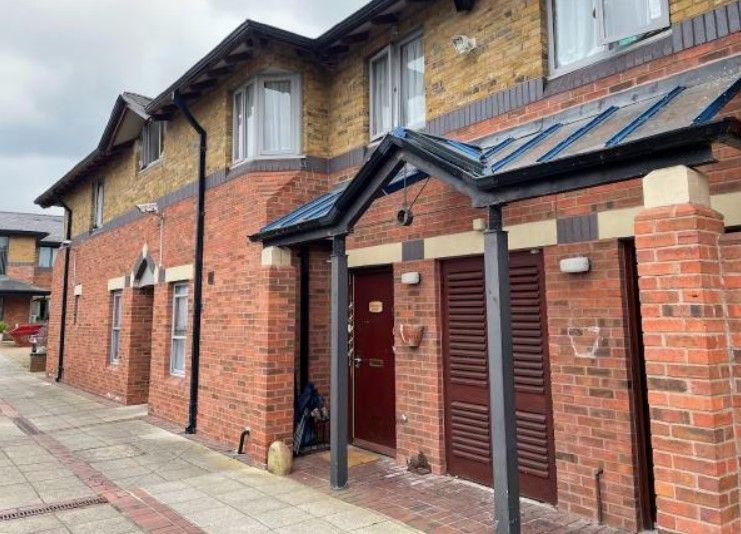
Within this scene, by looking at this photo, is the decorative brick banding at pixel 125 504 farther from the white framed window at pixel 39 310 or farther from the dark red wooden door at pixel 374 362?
the white framed window at pixel 39 310

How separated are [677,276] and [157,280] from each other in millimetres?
8924

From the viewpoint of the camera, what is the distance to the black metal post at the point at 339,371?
18.2 ft

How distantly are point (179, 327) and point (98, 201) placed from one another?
6.75 meters

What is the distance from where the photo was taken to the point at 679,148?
3061 millimetres

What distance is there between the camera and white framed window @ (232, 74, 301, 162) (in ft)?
25.3

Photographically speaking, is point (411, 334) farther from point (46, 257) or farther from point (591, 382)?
point (46, 257)

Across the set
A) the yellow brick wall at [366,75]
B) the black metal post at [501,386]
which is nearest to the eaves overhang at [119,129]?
the yellow brick wall at [366,75]

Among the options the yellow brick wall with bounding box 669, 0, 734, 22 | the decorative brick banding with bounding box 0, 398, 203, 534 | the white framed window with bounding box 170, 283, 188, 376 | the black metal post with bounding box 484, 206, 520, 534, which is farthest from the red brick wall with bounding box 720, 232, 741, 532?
the white framed window with bounding box 170, 283, 188, 376

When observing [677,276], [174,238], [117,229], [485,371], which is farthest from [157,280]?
[677,276]

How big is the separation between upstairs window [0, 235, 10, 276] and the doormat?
121 ft

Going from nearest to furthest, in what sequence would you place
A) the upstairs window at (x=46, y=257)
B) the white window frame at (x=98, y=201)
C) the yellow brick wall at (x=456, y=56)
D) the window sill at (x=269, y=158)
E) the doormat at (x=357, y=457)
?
the yellow brick wall at (x=456, y=56) < the doormat at (x=357, y=457) < the window sill at (x=269, y=158) < the white window frame at (x=98, y=201) < the upstairs window at (x=46, y=257)

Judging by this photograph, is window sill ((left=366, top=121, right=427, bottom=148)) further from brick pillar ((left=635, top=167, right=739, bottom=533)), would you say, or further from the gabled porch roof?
brick pillar ((left=635, top=167, right=739, bottom=533))

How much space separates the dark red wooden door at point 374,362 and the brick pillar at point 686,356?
3852 millimetres

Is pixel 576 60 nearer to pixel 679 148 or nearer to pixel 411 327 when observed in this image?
pixel 679 148
